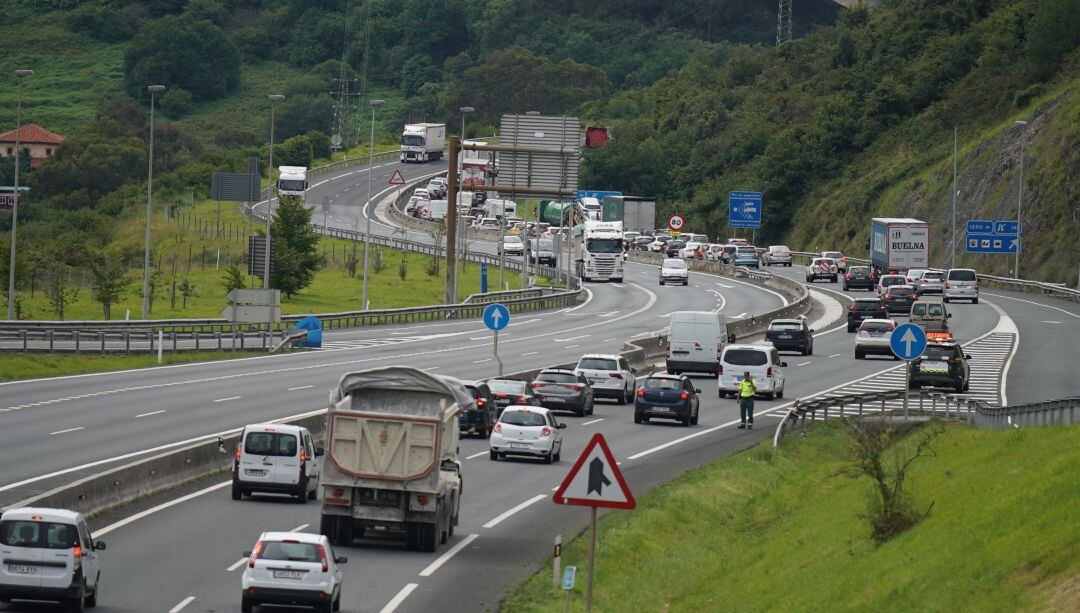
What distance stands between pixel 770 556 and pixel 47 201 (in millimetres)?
152871

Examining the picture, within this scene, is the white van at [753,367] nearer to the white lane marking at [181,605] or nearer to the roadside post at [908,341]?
the roadside post at [908,341]

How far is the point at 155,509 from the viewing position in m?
28.0

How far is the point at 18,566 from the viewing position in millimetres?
18984

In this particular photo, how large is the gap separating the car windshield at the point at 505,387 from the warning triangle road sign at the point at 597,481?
2567 centimetres

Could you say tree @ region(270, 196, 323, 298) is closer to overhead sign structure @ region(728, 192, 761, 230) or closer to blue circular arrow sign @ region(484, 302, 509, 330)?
blue circular arrow sign @ region(484, 302, 509, 330)

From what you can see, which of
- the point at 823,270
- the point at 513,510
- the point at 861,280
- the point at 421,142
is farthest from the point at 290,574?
the point at 421,142

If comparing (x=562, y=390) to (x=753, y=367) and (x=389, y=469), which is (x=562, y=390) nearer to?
(x=753, y=367)

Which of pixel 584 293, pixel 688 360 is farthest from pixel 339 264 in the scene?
pixel 688 360

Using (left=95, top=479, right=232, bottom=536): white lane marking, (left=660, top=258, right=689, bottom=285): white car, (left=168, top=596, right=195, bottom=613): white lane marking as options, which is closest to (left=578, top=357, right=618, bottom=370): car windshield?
(left=95, top=479, right=232, bottom=536): white lane marking

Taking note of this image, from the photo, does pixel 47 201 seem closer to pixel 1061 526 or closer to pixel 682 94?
pixel 682 94

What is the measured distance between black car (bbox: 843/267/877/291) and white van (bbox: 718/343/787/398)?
147 feet

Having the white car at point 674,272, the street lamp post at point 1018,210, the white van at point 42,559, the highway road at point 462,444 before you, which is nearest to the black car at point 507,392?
the highway road at point 462,444

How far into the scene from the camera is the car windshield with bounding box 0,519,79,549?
19031 millimetres

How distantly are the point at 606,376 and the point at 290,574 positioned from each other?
3034 cm
